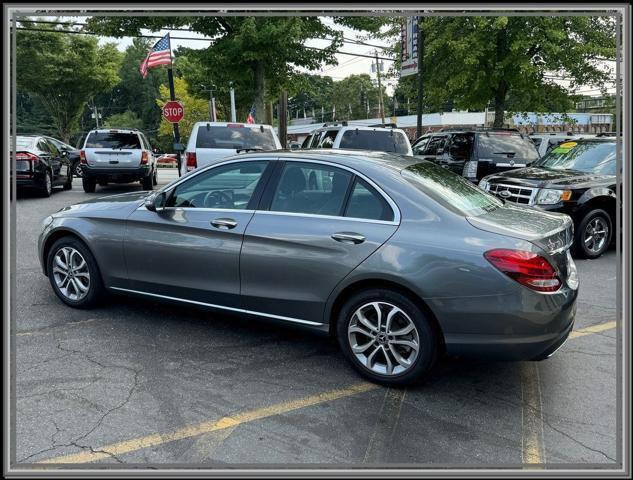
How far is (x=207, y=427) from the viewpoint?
333 centimetres

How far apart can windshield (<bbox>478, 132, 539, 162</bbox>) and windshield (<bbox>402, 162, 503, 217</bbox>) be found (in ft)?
21.9

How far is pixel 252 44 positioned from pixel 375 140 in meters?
7.37

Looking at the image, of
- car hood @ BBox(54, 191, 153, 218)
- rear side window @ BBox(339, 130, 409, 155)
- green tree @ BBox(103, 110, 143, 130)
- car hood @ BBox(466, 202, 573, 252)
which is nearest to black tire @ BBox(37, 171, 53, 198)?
rear side window @ BBox(339, 130, 409, 155)

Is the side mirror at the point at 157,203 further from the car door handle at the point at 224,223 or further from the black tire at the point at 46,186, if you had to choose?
the black tire at the point at 46,186

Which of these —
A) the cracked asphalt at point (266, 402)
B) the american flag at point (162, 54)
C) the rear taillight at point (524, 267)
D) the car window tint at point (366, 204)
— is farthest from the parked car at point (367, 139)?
the american flag at point (162, 54)

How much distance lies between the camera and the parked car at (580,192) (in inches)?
306

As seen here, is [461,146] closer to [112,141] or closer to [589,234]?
[589,234]

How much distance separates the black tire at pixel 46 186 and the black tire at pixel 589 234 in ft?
37.8

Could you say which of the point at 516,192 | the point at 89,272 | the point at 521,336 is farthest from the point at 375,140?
the point at 521,336

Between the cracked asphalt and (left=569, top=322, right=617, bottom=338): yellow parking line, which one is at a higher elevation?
(left=569, top=322, right=617, bottom=338): yellow parking line

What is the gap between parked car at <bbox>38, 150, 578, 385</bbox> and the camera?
11.5 feet

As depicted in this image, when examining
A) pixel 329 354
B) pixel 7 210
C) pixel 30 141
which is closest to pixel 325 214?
pixel 329 354

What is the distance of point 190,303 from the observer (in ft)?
15.2

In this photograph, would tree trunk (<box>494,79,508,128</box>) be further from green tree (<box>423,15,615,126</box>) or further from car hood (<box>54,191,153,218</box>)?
car hood (<box>54,191,153,218</box>)
